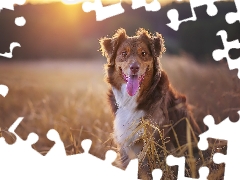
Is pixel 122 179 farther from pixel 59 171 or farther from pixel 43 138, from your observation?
pixel 43 138

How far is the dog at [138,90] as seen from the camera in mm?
5695

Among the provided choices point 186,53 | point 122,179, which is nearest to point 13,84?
point 186,53

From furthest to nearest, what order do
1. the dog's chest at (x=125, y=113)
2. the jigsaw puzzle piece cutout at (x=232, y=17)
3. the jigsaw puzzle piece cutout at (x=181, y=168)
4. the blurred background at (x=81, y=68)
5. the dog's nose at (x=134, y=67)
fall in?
the blurred background at (x=81, y=68) < the dog's chest at (x=125, y=113) < the dog's nose at (x=134, y=67) < the jigsaw puzzle piece cutout at (x=232, y=17) < the jigsaw puzzle piece cutout at (x=181, y=168)

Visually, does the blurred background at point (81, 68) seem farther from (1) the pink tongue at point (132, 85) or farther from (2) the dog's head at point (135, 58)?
(1) the pink tongue at point (132, 85)

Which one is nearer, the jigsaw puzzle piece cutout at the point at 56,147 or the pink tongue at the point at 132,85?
the jigsaw puzzle piece cutout at the point at 56,147

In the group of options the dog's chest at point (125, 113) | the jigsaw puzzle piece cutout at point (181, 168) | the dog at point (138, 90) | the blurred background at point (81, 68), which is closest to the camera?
the jigsaw puzzle piece cutout at point (181, 168)

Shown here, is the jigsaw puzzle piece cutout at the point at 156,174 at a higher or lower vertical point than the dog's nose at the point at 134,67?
lower

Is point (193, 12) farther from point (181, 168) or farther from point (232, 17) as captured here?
point (181, 168)

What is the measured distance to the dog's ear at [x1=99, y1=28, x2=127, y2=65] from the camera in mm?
5867

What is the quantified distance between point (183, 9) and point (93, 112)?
276cm

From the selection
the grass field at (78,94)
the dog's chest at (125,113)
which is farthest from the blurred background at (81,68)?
the dog's chest at (125,113)

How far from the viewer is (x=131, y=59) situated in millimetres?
5672

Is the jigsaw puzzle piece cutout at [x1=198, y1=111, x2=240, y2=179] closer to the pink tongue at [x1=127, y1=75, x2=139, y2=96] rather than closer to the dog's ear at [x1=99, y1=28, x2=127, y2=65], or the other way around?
the pink tongue at [x1=127, y1=75, x2=139, y2=96]

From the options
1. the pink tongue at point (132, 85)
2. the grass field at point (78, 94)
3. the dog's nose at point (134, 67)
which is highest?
the dog's nose at point (134, 67)
